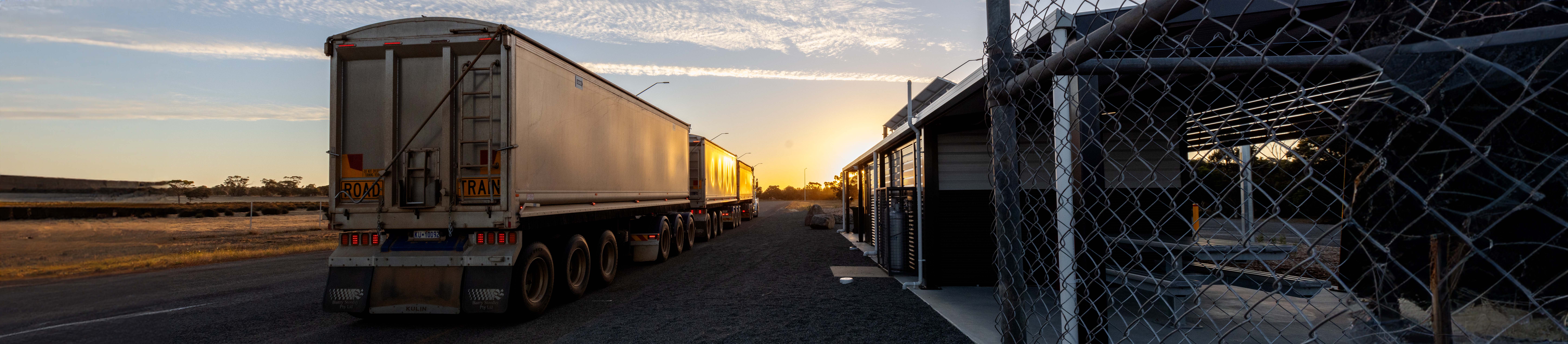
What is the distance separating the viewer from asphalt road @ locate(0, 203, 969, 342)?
5391 mm

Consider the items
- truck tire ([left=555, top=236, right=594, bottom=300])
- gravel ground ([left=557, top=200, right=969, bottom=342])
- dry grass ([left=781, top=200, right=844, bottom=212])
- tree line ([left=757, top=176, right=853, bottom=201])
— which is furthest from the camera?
tree line ([left=757, top=176, right=853, bottom=201])

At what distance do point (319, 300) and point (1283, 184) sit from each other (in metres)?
9.08

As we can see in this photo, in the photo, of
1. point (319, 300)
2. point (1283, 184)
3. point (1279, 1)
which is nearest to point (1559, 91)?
point (1279, 1)

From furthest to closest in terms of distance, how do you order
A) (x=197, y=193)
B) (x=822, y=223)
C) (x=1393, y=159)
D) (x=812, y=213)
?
(x=197, y=193), (x=812, y=213), (x=822, y=223), (x=1393, y=159)

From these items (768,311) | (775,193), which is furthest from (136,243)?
(775,193)

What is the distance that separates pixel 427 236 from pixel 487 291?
0.88 m

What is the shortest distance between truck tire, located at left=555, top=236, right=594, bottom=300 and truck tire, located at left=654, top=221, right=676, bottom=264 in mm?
2893

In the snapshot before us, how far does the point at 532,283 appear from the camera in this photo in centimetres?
646

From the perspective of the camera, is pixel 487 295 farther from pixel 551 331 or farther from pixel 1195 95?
pixel 1195 95

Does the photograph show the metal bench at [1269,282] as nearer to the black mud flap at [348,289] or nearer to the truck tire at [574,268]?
the truck tire at [574,268]

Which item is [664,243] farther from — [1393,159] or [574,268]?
[1393,159]

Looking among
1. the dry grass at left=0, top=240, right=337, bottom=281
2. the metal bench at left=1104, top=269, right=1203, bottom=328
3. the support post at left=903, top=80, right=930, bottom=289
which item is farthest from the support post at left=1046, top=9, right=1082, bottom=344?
the dry grass at left=0, top=240, right=337, bottom=281

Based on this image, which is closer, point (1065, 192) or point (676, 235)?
point (1065, 192)

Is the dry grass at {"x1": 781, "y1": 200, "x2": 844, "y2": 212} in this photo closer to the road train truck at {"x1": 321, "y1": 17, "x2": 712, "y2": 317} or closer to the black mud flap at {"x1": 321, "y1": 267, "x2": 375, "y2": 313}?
the road train truck at {"x1": 321, "y1": 17, "x2": 712, "y2": 317}
